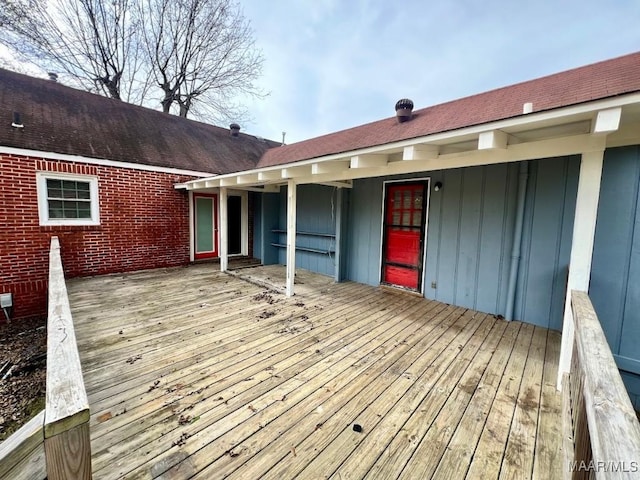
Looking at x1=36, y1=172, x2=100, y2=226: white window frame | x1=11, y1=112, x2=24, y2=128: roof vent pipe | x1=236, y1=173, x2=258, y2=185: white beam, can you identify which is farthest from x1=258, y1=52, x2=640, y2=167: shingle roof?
x1=11, y1=112, x2=24, y2=128: roof vent pipe

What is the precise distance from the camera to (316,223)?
6719 millimetres

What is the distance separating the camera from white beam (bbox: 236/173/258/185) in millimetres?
5130

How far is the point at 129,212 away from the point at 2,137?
Answer: 2274 mm

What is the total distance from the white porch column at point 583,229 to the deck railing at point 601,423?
621 millimetres

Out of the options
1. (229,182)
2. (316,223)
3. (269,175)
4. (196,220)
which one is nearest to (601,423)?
(269,175)

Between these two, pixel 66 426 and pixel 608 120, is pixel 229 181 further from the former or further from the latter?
pixel 608 120

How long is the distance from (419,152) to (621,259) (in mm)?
2273

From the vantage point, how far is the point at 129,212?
6344 millimetres

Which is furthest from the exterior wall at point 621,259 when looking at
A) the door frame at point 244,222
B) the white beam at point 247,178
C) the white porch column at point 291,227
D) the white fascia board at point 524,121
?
the door frame at point 244,222

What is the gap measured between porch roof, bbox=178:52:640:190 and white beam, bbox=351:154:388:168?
1 centimetres

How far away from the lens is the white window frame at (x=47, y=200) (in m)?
5.26

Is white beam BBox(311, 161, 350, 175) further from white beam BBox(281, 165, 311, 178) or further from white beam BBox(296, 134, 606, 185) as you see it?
white beam BBox(281, 165, 311, 178)

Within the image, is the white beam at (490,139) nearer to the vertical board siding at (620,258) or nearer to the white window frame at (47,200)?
the vertical board siding at (620,258)

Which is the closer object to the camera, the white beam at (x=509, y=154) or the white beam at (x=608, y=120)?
the white beam at (x=608, y=120)
